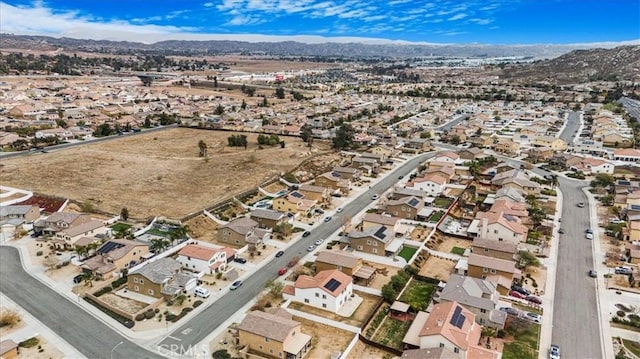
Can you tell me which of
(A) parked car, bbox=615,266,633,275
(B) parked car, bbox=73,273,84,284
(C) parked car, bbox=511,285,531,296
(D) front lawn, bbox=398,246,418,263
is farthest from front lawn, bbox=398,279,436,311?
(B) parked car, bbox=73,273,84,284

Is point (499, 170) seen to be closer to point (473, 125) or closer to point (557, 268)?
point (557, 268)

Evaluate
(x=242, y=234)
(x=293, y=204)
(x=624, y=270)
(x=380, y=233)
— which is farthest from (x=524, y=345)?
(x=293, y=204)

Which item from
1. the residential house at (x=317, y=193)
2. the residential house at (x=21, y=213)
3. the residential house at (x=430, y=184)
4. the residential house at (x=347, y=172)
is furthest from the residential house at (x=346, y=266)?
the residential house at (x=21, y=213)

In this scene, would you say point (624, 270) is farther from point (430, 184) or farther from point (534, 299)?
point (430, 184)

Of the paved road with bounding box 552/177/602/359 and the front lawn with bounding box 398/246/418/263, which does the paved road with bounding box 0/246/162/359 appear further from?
A: the paved road with bounding box 552/177/602/359

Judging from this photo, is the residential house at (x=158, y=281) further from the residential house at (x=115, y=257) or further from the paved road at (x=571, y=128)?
the paved road at (x=571, y=128)

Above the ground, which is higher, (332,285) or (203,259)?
(332,285)
